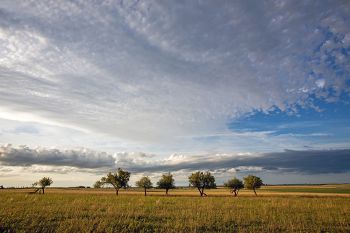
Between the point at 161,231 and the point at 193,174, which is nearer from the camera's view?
the point at 161,231

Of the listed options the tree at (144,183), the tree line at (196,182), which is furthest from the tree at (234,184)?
the tree at (144,183)

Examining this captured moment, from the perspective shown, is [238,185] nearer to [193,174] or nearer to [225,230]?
[193,174]

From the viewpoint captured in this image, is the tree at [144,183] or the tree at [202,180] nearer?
the tree at [202,180]

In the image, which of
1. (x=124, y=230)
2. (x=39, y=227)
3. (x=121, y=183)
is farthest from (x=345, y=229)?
(x=121, y=183)

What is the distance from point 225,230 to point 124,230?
6.49 m

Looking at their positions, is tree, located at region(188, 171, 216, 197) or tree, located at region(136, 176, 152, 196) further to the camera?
tree, located at region(136, 176, 152, 196)

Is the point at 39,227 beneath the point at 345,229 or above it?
above

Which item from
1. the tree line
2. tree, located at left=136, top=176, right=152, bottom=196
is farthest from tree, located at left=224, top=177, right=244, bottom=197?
tree, located at left=136, top=176, right=152, bottom=196

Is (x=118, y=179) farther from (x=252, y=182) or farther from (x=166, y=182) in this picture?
(x=252, y=182)

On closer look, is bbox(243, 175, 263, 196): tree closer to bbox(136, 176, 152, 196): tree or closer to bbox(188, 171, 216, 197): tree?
bbox(188, 171, 216, 197): tree

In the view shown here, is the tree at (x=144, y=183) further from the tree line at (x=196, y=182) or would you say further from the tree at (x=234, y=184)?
the tree at (x=234, y=184)

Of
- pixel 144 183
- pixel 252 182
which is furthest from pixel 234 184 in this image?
pixel 144 183

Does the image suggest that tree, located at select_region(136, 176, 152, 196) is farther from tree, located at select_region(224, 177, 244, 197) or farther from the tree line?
tree, located at select_region(224, 177, 244, 197)

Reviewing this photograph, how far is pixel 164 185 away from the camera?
112 metres
